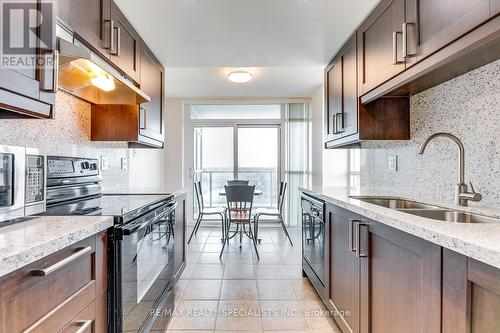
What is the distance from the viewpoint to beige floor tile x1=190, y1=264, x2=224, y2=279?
2.86m

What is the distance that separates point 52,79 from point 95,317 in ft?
2.97

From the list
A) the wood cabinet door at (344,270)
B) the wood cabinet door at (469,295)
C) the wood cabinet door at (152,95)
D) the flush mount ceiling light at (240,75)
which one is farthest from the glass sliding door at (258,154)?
the wood cabinet door at (469,295)

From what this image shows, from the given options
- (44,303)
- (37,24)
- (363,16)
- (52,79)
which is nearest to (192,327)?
(44,303)

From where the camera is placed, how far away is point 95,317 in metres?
1.05

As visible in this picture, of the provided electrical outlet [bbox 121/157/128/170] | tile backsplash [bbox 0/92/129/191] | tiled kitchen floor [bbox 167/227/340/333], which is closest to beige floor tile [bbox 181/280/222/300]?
tiled kitchen floor [bbox 167/227/340/333]

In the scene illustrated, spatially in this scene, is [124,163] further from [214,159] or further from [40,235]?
[214,159]

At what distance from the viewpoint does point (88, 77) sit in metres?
1.61

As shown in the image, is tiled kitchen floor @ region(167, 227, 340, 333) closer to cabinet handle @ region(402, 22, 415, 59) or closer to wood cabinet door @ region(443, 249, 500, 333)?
wood cabinet door @ region(443, 249, 500, 333)

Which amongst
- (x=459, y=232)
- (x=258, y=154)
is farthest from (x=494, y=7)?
(x=258, y=154)

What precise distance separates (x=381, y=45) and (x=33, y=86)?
1806 millimetres

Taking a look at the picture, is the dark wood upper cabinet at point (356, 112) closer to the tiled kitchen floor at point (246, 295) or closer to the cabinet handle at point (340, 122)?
the cabinet handle at point (340, 122)

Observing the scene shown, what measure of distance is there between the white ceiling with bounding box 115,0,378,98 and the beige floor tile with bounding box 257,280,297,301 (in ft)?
6.79

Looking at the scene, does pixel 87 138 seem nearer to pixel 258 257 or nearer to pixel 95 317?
pixel 95 317

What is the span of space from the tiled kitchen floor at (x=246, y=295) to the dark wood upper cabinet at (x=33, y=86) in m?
1.59
